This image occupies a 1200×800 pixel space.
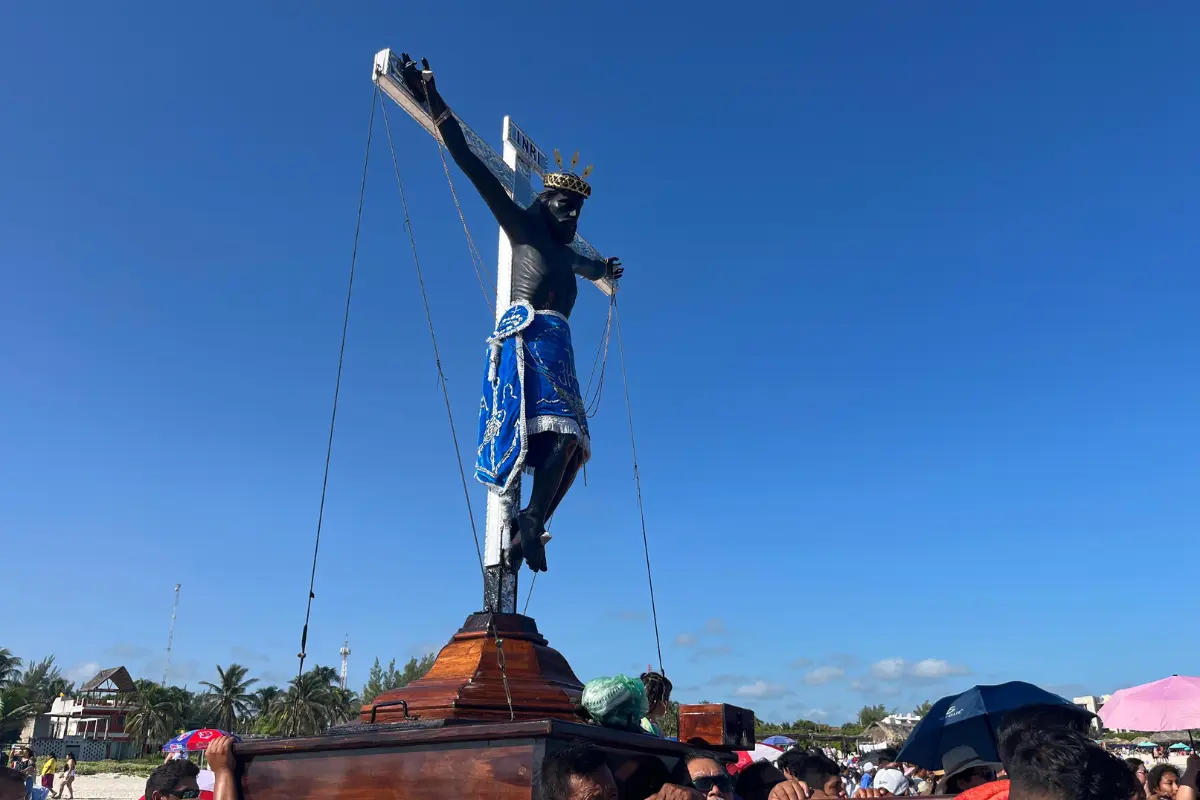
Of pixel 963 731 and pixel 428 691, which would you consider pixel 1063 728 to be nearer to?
pixel 428 691

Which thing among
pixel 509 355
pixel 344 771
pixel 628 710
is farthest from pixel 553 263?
pixel 344 771

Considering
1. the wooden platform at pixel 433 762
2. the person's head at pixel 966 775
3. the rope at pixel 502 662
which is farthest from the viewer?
the person's head at pixel 966 775

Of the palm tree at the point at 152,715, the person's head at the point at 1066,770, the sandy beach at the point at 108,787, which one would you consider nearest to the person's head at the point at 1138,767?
the person's head at the point at 1066,770

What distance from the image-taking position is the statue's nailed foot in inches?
208

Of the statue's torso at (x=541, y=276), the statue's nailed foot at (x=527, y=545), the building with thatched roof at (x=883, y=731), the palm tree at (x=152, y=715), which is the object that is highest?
the palm tree at (x=152, y=715)

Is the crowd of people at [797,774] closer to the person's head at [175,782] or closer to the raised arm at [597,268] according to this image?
the person's head at [175,782]

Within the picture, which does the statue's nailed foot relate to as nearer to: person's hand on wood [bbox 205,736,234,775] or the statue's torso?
the statue's torso

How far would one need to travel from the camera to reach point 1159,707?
10.4 meters

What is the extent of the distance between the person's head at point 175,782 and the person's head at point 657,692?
2512 mm

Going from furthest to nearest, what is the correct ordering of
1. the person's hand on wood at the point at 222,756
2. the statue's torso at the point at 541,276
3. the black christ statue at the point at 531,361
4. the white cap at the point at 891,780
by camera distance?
the white cap at the point at 891,780
the statue's torso at the point at 541,276
the black christ statue at the point at 531,361
the person's hand on wood at the point at 222,756

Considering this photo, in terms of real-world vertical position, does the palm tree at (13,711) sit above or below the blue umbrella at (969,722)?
above

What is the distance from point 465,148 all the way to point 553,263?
37.6 inches

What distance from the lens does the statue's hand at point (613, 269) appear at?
7018mm

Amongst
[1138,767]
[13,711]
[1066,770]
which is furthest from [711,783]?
[13,711]
